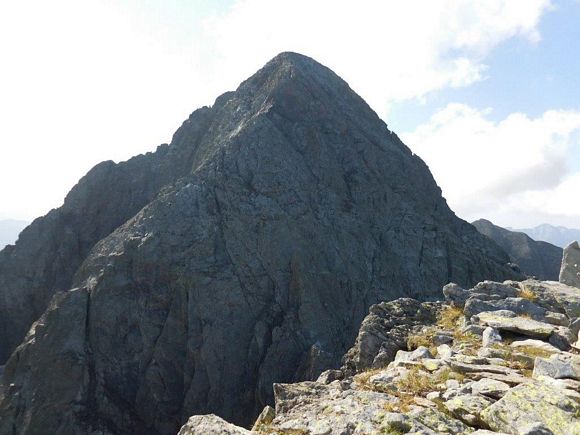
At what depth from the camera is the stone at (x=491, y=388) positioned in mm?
10102

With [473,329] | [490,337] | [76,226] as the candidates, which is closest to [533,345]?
[490,337]

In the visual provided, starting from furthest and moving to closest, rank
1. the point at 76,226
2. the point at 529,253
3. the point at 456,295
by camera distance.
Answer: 1. the point at 529,253
2. the point at 76,226
3. the point at 456,295

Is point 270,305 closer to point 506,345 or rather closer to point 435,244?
point 435,244

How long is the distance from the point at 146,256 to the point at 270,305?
17.9 m

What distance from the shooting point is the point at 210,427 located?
35.2 feet

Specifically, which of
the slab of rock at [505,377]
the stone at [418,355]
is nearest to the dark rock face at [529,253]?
Result: the stone at [418,355]

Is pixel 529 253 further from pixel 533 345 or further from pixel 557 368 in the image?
pixel 557 368

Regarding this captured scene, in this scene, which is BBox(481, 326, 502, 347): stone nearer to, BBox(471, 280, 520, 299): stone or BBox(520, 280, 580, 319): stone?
BBox(520, 280, 580, 319): stone

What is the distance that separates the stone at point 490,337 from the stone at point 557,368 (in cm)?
257

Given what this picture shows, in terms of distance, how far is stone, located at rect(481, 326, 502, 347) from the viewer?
13938 millimetres

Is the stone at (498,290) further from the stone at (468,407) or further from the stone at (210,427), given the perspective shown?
the stone at (210,427)

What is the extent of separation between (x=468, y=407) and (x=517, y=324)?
6663mm

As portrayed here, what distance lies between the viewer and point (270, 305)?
57688 mm

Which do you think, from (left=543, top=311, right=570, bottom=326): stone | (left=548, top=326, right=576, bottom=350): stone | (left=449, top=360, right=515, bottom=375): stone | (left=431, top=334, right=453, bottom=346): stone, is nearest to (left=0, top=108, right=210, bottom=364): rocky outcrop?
(left=431, top=334, right=453, bottom=346): stone
